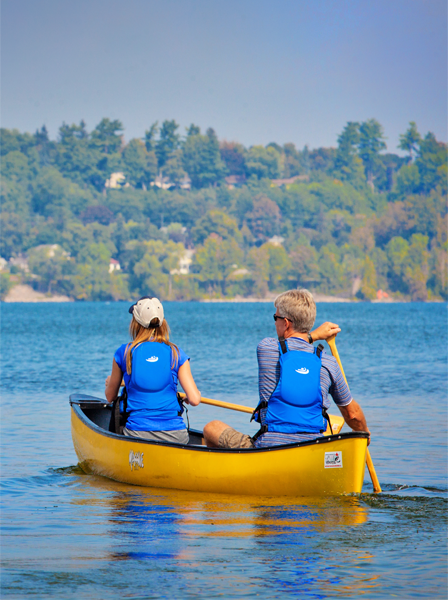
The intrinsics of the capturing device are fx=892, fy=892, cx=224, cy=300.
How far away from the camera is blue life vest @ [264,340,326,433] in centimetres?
658

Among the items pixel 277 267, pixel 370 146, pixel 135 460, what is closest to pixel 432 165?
pixel 370 146

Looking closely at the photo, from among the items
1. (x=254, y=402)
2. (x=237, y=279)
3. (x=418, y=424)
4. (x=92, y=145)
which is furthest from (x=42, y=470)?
(x=92, y=145)

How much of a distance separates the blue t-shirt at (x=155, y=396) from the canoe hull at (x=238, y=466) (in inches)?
7.4

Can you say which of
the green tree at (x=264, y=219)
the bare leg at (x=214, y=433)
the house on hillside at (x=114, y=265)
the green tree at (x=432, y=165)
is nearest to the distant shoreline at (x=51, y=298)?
the house on hillside at (x=114, y=265)

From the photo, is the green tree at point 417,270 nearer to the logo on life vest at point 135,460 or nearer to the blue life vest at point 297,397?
the logo on life vest at point 135,460

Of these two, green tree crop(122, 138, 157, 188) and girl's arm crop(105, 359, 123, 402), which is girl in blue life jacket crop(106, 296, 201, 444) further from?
green tree crop(122, 138, 157, 188)

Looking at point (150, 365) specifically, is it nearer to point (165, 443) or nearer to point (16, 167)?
point (165, 443)

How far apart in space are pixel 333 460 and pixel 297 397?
701 millimetres

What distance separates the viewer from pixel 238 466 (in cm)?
752

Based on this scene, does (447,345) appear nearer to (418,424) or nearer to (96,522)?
(418,424)

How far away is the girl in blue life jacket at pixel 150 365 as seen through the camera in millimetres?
7305

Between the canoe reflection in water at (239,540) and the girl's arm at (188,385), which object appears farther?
the girl's arm at (188,385)

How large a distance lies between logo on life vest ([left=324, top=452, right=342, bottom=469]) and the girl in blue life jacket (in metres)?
1.16

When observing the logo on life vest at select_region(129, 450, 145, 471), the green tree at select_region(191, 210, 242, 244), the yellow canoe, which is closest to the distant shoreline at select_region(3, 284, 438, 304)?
the green tree at select_region(191, 210, 242, 244)
